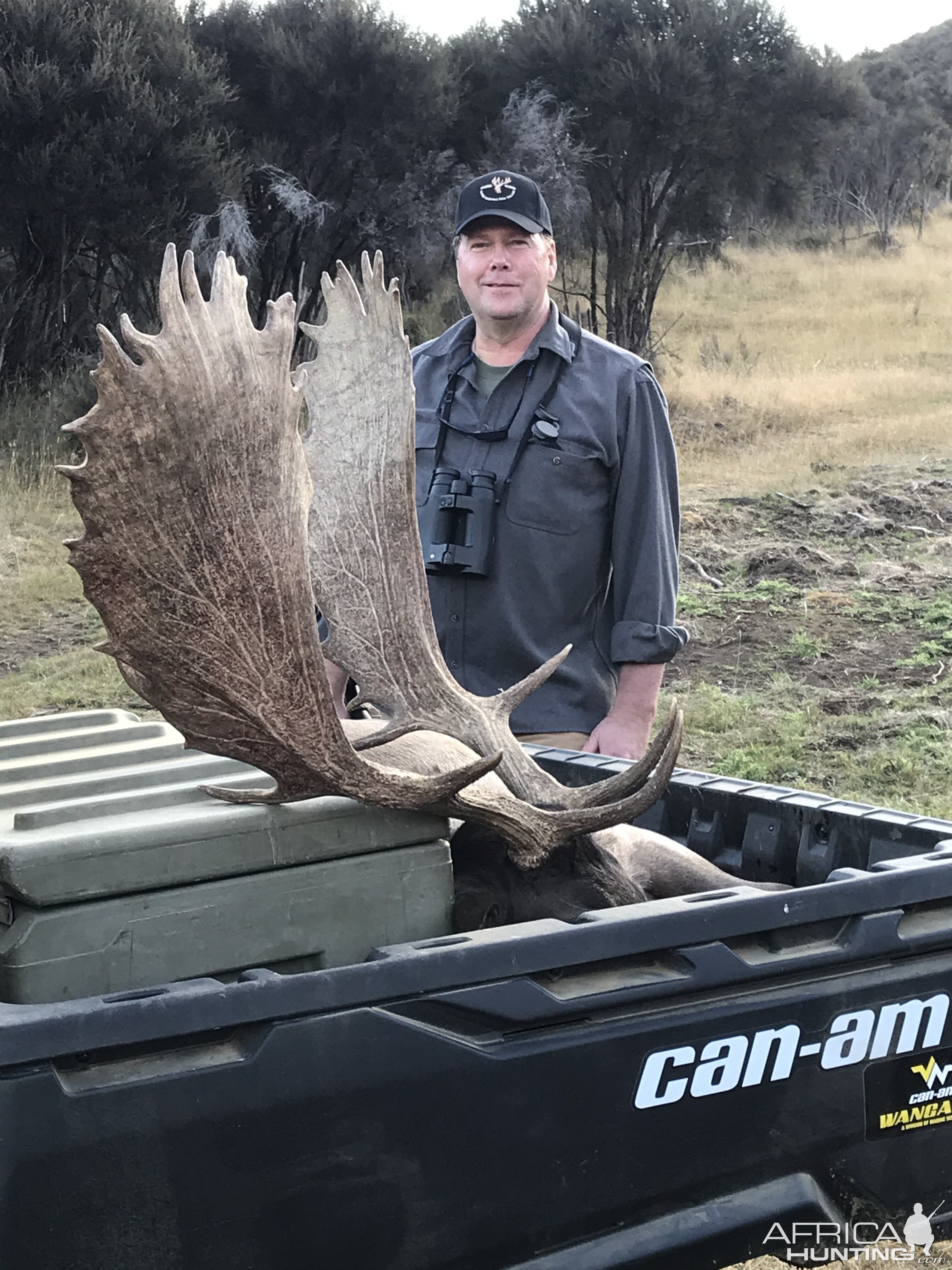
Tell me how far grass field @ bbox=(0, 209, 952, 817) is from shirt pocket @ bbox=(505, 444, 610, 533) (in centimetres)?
246

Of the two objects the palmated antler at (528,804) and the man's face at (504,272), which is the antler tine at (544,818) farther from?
the man's face at (504,272)

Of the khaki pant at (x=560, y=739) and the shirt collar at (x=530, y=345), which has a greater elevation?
the shirt collar at (x=530, y=345)

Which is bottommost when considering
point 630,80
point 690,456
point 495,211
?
point 690,456

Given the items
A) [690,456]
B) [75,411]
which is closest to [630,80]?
[690,456]

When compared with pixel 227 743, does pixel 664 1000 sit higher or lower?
lower

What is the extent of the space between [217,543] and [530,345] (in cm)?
180

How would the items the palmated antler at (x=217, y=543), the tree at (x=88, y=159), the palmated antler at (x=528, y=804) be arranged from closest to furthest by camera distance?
the palmated antler at (x=217, y=543), the palmated antler at (x=528, y=804), the tree at (x=88, y=159)

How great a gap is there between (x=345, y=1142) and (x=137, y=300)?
13891 mm

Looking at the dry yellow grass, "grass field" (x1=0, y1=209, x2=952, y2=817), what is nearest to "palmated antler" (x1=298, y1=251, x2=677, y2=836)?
"grass field" (x1=0, y1=209, x2=952, y2=817)

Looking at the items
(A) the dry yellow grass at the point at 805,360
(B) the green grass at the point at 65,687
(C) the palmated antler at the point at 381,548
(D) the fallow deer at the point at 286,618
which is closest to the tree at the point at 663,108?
(A) the dry yellow grass at the point at 805,360

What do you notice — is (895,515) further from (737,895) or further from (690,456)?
(737,895)

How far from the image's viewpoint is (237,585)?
2.30 meters

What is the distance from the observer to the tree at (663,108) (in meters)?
18.5

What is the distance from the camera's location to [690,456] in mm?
14555
